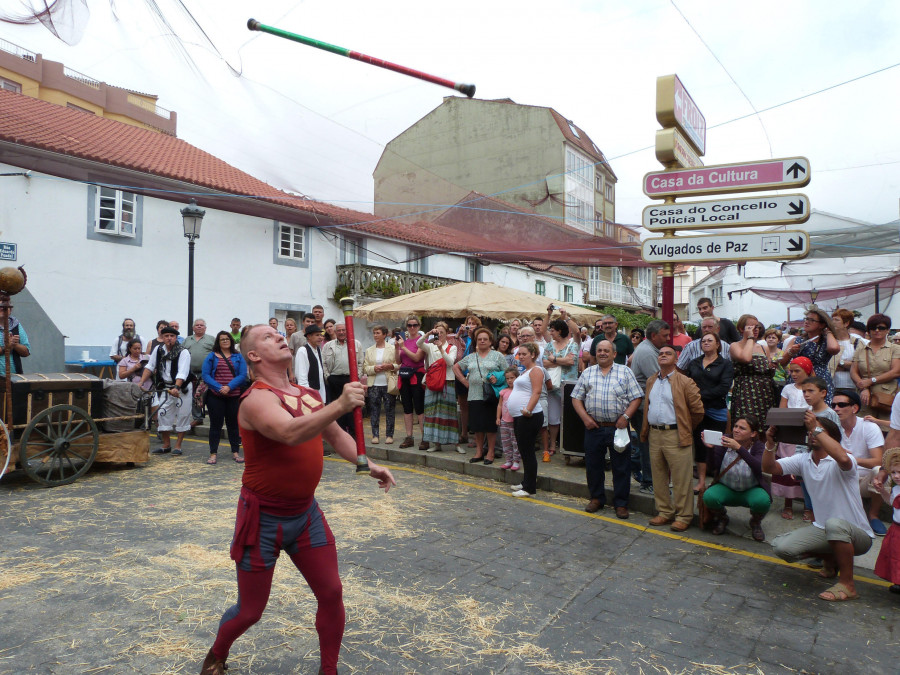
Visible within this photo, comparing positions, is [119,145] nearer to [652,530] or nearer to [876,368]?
[652,530]

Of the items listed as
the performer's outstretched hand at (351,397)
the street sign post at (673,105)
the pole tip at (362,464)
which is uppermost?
the street sign post at (673,105)

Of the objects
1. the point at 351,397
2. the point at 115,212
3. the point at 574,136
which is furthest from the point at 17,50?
the point at 574,136

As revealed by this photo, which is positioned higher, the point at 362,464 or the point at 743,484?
the point at 362,464

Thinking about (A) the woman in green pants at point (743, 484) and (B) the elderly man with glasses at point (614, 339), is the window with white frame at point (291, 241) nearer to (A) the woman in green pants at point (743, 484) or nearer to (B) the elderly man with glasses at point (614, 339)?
(B) the elderly man with glasses at point (614, 339)

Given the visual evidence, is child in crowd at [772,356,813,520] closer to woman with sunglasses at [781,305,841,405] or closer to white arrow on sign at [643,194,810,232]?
woman with sunglasses at [781,305,841,405]

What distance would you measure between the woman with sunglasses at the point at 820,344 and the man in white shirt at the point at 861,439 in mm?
1400

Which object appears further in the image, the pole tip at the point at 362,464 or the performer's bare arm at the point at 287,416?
the pole tip at the point at 362,464

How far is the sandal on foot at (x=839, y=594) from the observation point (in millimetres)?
4207

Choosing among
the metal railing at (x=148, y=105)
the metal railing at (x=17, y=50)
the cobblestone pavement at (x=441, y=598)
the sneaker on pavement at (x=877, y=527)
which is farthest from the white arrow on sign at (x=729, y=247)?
the metal railing at (x=148, y=105)

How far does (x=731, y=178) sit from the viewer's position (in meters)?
6.84

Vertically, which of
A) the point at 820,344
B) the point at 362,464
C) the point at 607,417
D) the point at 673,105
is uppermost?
the point at 673,105

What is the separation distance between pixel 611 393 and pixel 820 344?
2684mm

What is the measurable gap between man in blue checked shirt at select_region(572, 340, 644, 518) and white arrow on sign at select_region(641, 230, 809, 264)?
1585 millimetres

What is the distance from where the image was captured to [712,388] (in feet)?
Answer: 20.5
